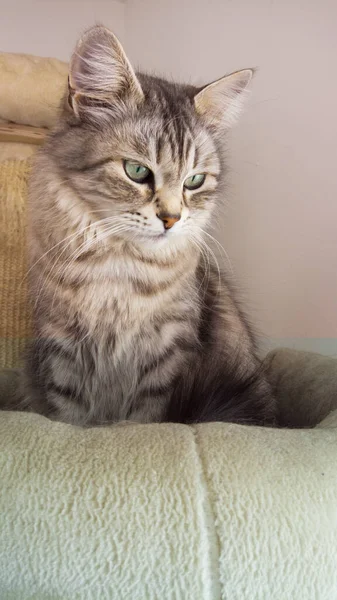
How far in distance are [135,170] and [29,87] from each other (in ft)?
2.79

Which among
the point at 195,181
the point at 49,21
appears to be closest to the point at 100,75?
the point at 195,181

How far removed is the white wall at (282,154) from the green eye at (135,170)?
636 mm

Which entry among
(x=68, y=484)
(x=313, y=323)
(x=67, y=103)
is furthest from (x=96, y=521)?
(x=313, y=323)

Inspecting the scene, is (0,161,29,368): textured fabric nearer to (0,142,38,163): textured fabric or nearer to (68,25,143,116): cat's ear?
(0,142,38,163): textured fabric

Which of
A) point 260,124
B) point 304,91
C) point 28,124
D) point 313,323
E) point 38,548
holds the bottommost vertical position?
point 313,323

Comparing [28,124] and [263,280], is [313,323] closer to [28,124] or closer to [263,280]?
[263,280]

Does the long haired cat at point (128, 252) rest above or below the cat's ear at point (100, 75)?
below

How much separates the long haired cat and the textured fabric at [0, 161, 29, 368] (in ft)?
1.17

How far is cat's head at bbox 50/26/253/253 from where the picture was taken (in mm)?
944

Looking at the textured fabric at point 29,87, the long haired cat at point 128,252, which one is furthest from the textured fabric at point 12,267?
the long haired cat at point 128,252

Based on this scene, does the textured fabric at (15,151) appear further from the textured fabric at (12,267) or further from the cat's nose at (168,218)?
the cat's nose at (168,218)

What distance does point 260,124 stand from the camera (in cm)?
157

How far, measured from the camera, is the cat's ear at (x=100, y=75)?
93 centimetres

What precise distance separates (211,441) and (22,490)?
26cm
